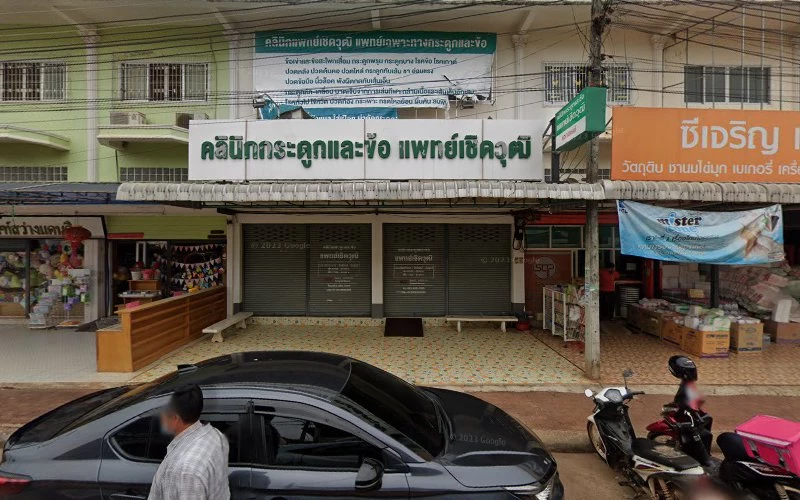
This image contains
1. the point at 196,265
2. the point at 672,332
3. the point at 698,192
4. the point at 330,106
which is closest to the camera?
the point at 698,192

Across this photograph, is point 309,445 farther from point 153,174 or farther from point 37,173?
point 37,173

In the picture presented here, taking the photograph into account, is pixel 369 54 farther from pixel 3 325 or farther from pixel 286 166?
pixel 3 325

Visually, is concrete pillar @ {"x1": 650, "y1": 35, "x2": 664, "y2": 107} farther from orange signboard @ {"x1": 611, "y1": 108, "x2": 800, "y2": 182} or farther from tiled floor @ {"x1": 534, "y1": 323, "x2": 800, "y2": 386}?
tiled floor @ {"x1": 534, "y1": 323, "x2": 800, "y2": 386}

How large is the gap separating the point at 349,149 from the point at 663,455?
6.23 meters

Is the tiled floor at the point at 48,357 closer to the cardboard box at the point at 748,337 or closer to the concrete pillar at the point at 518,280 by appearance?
the concrete pillar at the point at 518,280

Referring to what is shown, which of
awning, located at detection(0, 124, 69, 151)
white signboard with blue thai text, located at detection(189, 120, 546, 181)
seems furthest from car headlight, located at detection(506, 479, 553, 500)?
Result: awning, located at detection(0, 124, 69, 151)

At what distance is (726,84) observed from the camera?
415 inches

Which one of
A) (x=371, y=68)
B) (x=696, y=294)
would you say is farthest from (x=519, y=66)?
(x=696, y=294)

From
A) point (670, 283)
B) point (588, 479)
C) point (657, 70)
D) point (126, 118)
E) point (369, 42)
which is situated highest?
point (369, 42)

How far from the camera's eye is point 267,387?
2.60 meters

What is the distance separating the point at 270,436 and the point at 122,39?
1230 cm

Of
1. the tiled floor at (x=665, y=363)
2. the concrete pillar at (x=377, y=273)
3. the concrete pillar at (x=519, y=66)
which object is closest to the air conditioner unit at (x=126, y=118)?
the concrete pillar at (x=377, y=273)

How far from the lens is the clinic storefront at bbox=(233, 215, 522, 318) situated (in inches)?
421

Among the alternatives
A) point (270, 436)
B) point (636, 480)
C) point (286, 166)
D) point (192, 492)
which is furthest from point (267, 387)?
point (286, 166)
